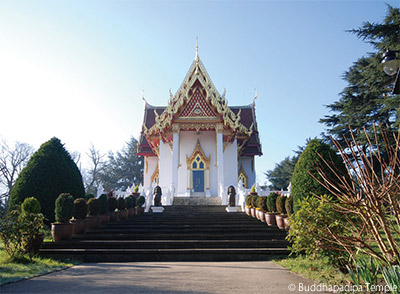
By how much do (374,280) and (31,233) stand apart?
6349 millimetres

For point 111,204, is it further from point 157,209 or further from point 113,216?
point 157,209

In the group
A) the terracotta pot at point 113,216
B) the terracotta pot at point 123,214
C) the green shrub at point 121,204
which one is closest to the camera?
the terracotta pot at point 113,216

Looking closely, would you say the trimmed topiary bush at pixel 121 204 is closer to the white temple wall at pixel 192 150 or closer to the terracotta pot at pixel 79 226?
the terracotta pot at pixel 79 226

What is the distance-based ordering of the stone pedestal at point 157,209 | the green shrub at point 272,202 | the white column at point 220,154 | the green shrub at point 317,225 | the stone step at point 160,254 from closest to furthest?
1. the green shrub at point 317,225
2. the stone step at point 160,254
3. the green shrub at point 272,202
4. the stone pedestal at point 157,209
5. the white column at point 220,154

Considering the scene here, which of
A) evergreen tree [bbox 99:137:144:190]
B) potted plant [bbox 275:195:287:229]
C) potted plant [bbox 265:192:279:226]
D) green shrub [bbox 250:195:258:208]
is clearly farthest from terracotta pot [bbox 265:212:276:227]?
evergreen tree [bbox 99:137:144:190]

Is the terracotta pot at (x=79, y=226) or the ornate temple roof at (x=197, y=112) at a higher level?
the ornate temple roof at (x=197, y=112)

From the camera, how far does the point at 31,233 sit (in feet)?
21.6

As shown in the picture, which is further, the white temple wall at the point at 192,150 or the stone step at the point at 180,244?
the white temple wall at the point at 192,150

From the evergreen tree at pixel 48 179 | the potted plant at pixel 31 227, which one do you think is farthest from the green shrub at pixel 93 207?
the potted plant at pixel 31 227

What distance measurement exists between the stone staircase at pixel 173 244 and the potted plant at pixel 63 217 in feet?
0.89

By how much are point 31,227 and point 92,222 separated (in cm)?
307

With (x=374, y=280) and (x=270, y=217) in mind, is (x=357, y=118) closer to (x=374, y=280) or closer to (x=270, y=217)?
(x=270, y=217)

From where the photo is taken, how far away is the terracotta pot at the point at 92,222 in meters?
9.40

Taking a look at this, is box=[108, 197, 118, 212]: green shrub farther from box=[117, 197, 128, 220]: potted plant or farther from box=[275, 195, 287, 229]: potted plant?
box=[275, 195, 287, 229]: potted plant
